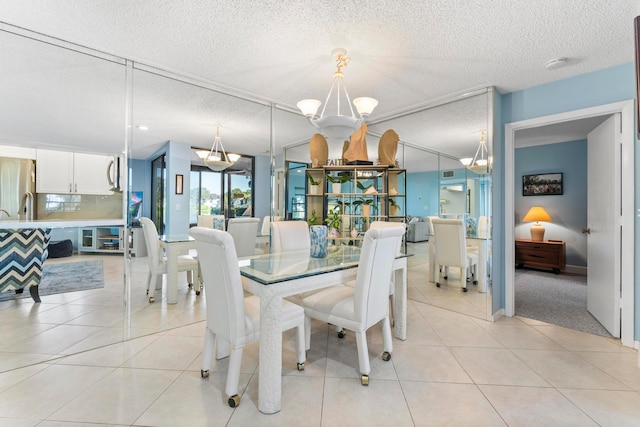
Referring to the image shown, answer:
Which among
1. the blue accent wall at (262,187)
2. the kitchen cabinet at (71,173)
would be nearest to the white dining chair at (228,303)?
the blue accent wall at (262,187)

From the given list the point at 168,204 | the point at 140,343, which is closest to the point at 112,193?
the point at 168,204

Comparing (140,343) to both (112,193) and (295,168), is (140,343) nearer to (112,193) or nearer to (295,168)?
(112,193)

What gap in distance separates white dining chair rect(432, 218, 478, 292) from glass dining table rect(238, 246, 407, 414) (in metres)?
1.13

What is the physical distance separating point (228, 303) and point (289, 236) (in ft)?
4.51

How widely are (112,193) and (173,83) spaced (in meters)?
1.29

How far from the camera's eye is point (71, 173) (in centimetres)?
288

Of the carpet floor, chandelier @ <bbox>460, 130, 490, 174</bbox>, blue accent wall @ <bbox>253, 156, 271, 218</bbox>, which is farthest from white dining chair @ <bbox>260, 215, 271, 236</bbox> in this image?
the carpet floor

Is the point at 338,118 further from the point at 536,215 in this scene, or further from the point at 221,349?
the point at 536,215

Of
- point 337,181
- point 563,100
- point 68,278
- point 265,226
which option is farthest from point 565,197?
point 68,278

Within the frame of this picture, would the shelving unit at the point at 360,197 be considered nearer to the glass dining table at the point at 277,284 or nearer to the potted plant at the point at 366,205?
the potted plant at the point at 366,205

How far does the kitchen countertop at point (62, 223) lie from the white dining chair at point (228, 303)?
1.57 m

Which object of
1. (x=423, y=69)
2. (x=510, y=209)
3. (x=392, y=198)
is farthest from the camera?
(x=392, y=198)

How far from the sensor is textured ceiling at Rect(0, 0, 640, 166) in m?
1.83

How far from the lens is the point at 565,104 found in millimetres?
2734
